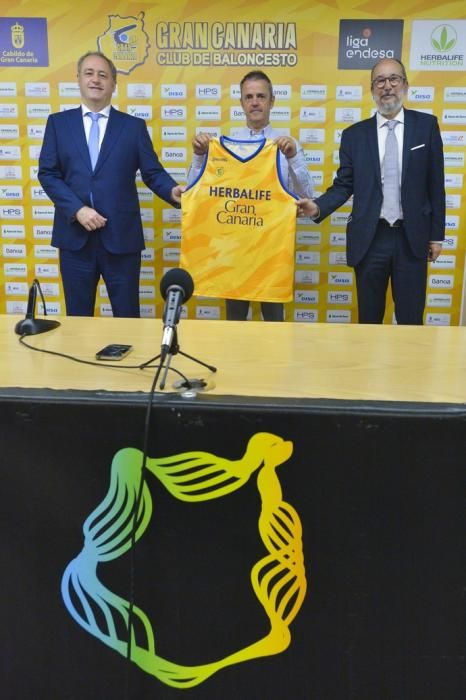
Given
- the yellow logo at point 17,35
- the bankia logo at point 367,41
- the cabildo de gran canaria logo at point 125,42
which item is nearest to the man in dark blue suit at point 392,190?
the bankia logo at point 367,41

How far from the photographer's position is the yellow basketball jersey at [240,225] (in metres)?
3.06

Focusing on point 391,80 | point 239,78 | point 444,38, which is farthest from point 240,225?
point 444,38

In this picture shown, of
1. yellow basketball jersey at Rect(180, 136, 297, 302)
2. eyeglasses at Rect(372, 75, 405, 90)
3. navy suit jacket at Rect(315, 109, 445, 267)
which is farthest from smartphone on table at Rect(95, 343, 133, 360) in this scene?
eyeglasses at Rect(372, 75, 405, 90)

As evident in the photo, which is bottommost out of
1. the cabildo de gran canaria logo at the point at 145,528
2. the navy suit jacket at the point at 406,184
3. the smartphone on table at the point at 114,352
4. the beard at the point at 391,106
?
the cabildo de gran canaria logo at the point at 145,528

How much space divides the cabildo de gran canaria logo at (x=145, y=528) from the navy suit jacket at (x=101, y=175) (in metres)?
2.27

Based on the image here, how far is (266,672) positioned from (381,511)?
1.27 feet

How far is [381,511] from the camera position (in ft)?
3.67

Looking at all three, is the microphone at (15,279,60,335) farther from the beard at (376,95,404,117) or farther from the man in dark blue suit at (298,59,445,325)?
the beard at (376,95,404,117)

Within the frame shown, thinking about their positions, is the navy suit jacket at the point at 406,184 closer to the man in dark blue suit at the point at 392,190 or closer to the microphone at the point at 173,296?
the man in dark blue suit at the point at 392,190

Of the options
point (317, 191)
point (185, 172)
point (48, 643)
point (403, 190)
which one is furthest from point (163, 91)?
point (48, 643)

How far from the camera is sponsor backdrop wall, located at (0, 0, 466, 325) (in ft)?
12.1

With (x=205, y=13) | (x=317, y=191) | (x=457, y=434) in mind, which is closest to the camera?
(x=457, y=434)

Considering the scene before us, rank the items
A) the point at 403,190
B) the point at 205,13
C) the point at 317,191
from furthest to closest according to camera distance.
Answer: the point at 317,191 → the point at 205,13 → the point at 403,190

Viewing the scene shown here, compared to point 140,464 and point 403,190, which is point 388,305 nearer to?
point 403,190
